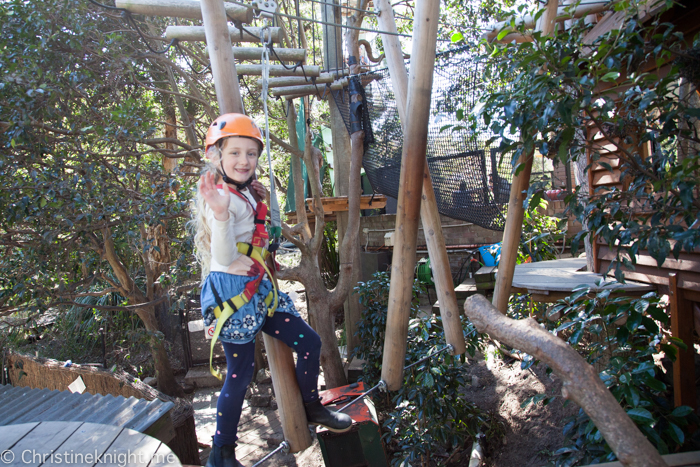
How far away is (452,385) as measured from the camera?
10.5 ft

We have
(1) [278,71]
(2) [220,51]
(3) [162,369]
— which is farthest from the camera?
(3) [162,369]

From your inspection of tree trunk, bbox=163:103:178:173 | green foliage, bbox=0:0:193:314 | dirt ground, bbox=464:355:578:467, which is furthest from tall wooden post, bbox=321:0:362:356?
tree trunk, bbox=163:103:178:173

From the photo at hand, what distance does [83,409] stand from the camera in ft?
10.4

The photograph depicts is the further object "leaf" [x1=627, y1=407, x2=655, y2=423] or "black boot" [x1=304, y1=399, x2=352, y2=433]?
"black boot" [x1=304, y1=399, x2=352, y2=433]

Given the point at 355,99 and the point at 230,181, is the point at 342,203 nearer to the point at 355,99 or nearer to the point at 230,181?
the point at 355,99

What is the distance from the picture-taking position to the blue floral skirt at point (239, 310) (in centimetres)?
189

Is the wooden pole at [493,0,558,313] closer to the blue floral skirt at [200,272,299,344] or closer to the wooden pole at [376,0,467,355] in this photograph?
the wooden pole at [376,0,467,355]

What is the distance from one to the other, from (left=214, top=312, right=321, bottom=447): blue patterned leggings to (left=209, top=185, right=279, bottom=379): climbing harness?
7cm

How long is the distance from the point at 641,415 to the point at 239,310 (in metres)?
1.69

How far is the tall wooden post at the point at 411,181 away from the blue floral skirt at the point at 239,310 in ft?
2.62

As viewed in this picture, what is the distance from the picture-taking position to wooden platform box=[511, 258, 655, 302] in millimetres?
2910

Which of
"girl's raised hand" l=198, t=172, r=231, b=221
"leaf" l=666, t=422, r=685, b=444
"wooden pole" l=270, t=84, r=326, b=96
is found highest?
"wooden pole" l=270, t=84, r=326, b=96

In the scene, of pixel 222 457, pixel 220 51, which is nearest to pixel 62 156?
pixel 220 51

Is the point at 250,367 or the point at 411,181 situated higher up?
the point at 411,181
